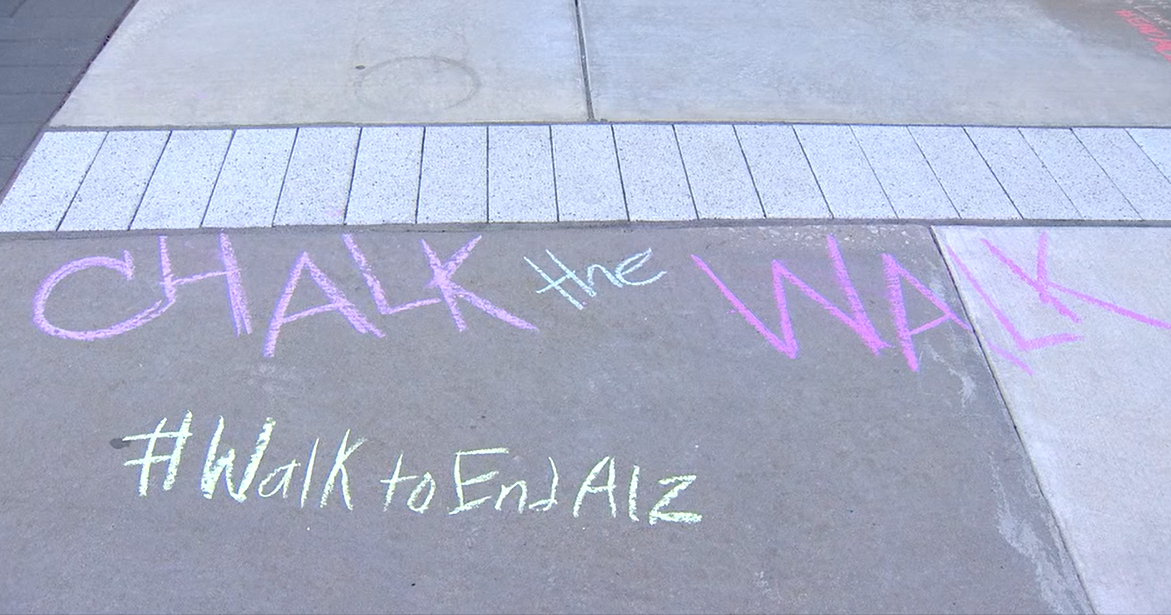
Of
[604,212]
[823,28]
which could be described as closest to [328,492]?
[604,212]

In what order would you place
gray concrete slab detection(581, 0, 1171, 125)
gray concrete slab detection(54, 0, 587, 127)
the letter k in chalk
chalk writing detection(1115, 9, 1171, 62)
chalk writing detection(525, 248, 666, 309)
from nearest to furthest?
the letter k in chalk < chalk writing detection(525, 248, 666, 309) < gray concrete slab detection(54, 0, 587, 127) < gray concrete slab detection(581, 0, 1171, 125) < chalk writing detection(1115, 9, 1171, 62)

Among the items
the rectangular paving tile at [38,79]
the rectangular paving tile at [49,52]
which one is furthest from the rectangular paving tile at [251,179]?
the rectangular paving tile at [49,52]

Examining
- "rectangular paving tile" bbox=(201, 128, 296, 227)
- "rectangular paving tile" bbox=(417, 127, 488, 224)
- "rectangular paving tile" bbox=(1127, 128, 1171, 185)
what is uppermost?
"rectangular paving tile" bbox=(201, 128, 296, 227)

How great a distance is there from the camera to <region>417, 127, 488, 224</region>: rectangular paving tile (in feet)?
14.6

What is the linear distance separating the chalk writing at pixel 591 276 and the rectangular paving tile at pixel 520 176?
0.33 m

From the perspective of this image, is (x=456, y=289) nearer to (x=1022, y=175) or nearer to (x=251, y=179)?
(x=251, y=179)

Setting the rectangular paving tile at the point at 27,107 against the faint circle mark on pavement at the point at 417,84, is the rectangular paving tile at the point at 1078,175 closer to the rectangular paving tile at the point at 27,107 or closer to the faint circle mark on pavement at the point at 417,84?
the faint circle mark on pavement at the point at 417,84

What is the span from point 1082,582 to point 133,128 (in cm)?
458

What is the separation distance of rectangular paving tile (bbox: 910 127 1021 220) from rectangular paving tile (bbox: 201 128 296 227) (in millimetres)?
3145

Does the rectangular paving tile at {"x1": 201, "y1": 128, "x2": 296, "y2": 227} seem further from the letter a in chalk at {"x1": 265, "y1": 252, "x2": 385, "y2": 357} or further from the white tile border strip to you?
the letter a in chalk at {"x1": 265, "y1": 252, "x2": 385, "y2": 357}

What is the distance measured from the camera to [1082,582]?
3070mm

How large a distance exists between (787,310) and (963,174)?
1.52m

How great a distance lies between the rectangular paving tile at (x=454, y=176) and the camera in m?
4.46

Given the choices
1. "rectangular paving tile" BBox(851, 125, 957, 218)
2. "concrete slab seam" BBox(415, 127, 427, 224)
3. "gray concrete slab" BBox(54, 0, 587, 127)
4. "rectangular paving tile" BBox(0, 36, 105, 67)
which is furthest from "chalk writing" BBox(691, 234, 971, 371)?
"rectangular paving tile" BBox(0, 36, 105, 67)
